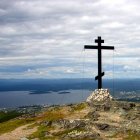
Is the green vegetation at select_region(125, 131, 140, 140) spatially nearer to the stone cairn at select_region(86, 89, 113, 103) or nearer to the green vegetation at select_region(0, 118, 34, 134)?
the stone cairn at select_region(86, 89, 113, 103)

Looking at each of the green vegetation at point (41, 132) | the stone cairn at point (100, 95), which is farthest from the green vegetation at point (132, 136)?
the stone cairn at point (100, 95)

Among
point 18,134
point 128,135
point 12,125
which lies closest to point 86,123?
point 128,135

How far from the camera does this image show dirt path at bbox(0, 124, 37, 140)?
179ft

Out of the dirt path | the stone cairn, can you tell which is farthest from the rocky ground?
the stone cairn

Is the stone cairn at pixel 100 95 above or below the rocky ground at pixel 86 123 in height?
above

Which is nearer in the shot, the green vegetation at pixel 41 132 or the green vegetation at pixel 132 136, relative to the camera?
the green vegetation at pixel 132 136

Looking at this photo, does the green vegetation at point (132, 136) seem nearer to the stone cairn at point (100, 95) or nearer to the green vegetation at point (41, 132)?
the green vegetation at point (41, 132)

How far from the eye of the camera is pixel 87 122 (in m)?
54.6

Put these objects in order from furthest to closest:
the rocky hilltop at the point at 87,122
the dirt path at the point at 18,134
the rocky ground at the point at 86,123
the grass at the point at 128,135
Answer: the dirt path at the point at 18,134 < the rocky hilltop at the point at 87,122 < the rocky ground at the point at 86,123 < the grass at the point at 128,135

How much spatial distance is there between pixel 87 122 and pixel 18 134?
11.2m

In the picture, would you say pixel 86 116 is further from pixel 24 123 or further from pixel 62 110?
pixel 24 123

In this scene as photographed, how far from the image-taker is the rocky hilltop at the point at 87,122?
51188 mm

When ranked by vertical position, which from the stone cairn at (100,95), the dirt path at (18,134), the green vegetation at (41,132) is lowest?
the dirt path at (18,134)

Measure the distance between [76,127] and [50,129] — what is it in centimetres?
465
